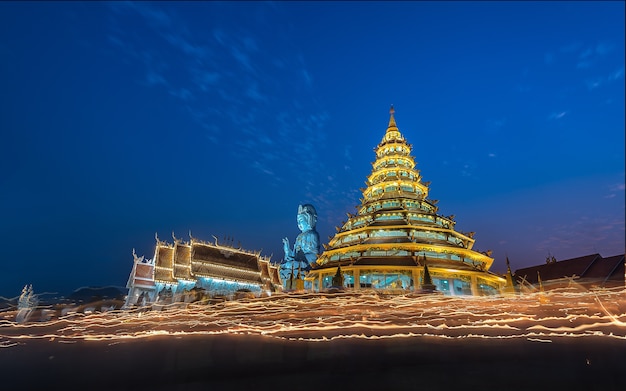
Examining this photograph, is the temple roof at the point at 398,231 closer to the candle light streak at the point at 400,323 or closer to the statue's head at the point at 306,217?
the candle light streak at the point at 400,323

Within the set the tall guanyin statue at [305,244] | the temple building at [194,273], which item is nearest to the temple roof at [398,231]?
the temple building at [194,273]

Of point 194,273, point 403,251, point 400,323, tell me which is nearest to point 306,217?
point 194,273

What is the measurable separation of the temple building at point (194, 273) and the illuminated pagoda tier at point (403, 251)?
29.6 ft

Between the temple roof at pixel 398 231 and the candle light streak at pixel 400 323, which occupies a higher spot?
the temple roof at pixel 398 231

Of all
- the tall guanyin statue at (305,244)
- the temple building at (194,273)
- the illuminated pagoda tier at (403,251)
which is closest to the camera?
the illuminated pagoda tier at (403,251)

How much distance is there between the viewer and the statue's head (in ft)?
248

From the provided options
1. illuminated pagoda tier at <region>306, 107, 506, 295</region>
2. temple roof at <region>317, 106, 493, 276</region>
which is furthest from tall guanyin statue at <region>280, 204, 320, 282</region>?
illuminated pagoda tier at <region>306, 107, 506, 295</region>

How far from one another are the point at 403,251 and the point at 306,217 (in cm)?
5119

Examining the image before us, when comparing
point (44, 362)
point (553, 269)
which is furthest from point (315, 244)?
point (44, 362)

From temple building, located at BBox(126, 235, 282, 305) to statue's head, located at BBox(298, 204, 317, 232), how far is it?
126 feet

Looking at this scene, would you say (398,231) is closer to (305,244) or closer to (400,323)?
(400,323)

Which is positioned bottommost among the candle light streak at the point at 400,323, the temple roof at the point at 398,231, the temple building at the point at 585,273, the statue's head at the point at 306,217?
the candle light streak at the point at 400,323

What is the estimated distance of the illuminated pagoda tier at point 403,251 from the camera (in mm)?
24066

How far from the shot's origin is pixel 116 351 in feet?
28.8
